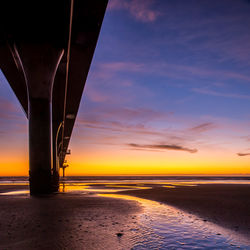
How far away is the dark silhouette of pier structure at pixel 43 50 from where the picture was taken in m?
10.2

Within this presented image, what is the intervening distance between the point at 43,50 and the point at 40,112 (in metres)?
3.17

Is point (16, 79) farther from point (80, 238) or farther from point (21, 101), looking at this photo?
point (80, 238)

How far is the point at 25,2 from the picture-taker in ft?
33.2

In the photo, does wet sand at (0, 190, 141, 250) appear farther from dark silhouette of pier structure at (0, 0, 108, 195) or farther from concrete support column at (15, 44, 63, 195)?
dark silhouette of pier structure at (0, 0, 108, 195)

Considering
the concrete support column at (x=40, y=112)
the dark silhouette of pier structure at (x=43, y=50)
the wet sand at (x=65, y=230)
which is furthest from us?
the concrete support column at (x=40, y=112)

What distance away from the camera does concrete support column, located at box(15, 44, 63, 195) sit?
13.2 meters

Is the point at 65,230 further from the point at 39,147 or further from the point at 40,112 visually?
the point at 40,112

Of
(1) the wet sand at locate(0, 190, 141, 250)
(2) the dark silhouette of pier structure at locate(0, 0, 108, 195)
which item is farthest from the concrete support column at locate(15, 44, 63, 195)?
(1) the wet sand at locate(0, 190, 141, 250)

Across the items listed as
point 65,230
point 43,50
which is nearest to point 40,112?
point 43,50

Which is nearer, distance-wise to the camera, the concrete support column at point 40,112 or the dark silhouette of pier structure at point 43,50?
the dark silhouette of pier structure at point 43,50

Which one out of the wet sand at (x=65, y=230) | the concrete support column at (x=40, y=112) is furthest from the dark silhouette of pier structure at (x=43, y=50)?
the wet sand at (x=65, y=230)

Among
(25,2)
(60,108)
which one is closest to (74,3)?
(25,2)

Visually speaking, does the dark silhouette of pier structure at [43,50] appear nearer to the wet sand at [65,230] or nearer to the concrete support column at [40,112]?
the concrete support column at [40,112]

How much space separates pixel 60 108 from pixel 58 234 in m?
22.2
